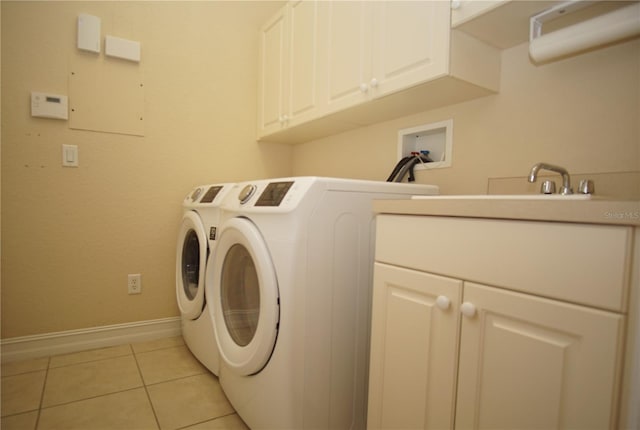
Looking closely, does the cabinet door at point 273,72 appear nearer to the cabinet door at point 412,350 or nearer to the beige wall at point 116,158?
the beige wall at point 116,158

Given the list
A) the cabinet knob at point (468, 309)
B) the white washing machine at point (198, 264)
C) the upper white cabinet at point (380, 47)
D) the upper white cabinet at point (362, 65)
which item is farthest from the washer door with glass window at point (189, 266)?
the cabinet knob at point (468, 309)

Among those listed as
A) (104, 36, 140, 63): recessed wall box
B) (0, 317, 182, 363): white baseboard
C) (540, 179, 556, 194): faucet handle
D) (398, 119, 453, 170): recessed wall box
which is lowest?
(0, 317, 182, 363): white baseboard

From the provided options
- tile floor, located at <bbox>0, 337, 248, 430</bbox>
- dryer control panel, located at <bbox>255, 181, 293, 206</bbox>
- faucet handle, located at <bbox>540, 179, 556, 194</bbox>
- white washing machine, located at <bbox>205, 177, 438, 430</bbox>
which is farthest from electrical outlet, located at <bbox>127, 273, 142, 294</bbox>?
faucet handle, located at <bbox>540, 179, 556, 194</bbox>

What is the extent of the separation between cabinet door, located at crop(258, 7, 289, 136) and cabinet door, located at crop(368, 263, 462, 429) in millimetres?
1490

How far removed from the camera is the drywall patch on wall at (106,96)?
191 cm

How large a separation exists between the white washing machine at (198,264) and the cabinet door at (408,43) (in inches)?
33.5

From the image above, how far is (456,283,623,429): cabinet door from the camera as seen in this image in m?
0.59

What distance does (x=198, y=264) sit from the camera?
1.83m

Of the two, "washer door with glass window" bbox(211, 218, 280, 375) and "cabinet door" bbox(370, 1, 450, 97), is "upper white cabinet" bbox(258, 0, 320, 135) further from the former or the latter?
"washer door with glass window" bbox(211, 218, 280, 375)

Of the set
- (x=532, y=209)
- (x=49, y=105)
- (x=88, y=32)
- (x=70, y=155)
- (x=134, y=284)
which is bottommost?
(x=134, y=284)

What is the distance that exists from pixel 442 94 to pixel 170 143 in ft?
5.35

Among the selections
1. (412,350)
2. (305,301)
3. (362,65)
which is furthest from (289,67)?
(412,350)

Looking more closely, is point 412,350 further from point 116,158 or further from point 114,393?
point 116,158

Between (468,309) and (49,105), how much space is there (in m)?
2.20
